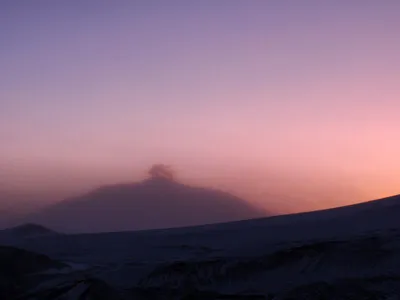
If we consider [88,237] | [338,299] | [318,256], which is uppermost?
[88,237]

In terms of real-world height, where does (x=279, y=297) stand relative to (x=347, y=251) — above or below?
below

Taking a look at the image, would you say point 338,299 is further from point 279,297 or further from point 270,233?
point 270,233

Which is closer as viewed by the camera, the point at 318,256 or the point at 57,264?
the point at 318,256

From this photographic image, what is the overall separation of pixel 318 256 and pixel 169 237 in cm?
450

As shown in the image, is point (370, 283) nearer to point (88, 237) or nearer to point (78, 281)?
point (78, 281)

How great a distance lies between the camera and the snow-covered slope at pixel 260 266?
7.38 meters

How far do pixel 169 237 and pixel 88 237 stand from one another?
2.15 meters

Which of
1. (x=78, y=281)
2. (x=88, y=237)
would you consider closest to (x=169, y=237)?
(x=88, y=237)

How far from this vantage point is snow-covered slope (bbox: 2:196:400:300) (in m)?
7.38

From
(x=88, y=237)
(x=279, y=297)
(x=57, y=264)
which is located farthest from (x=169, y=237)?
(x=279, y=297)

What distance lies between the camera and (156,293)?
7762 millimetres

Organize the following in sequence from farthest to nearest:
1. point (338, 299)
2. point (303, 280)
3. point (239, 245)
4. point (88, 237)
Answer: point (88, 237) < point (239, 245) < point (303, 280) < point (338, 299)

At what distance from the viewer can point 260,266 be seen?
8250mm

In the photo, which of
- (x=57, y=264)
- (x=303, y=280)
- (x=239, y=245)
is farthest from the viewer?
(x=239, y=245)
